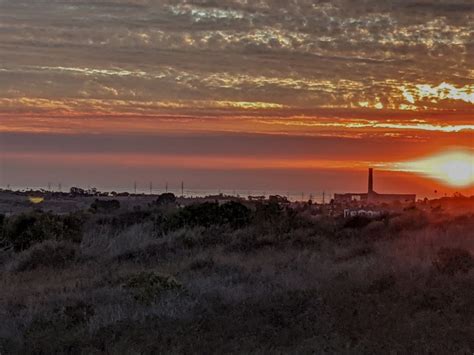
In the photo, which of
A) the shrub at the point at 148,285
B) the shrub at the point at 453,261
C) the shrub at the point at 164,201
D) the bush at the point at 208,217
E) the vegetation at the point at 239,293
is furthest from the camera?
the shrub at the point at 164,201

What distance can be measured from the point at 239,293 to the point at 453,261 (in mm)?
5075

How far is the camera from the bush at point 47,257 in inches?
746

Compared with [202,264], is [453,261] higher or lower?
higher

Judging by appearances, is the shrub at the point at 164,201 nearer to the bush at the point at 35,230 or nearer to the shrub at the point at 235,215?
the shrub at the point at 235,215

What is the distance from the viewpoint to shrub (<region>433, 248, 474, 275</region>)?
14.3m

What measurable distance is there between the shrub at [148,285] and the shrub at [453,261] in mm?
5530

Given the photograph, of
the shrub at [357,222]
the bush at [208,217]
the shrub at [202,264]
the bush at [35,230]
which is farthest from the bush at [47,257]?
the shrub at [357,222]

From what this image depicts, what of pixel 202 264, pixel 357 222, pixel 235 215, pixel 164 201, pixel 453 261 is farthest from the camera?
pixel 164 201

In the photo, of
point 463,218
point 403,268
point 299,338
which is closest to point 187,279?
point 403,268

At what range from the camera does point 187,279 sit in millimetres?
14930

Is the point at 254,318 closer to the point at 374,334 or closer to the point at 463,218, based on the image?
the point at 374,334

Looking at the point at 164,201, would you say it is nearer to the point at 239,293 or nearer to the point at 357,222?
the point at 357,222

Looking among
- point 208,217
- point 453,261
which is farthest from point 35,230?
point 453,261

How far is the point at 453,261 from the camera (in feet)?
48.5
